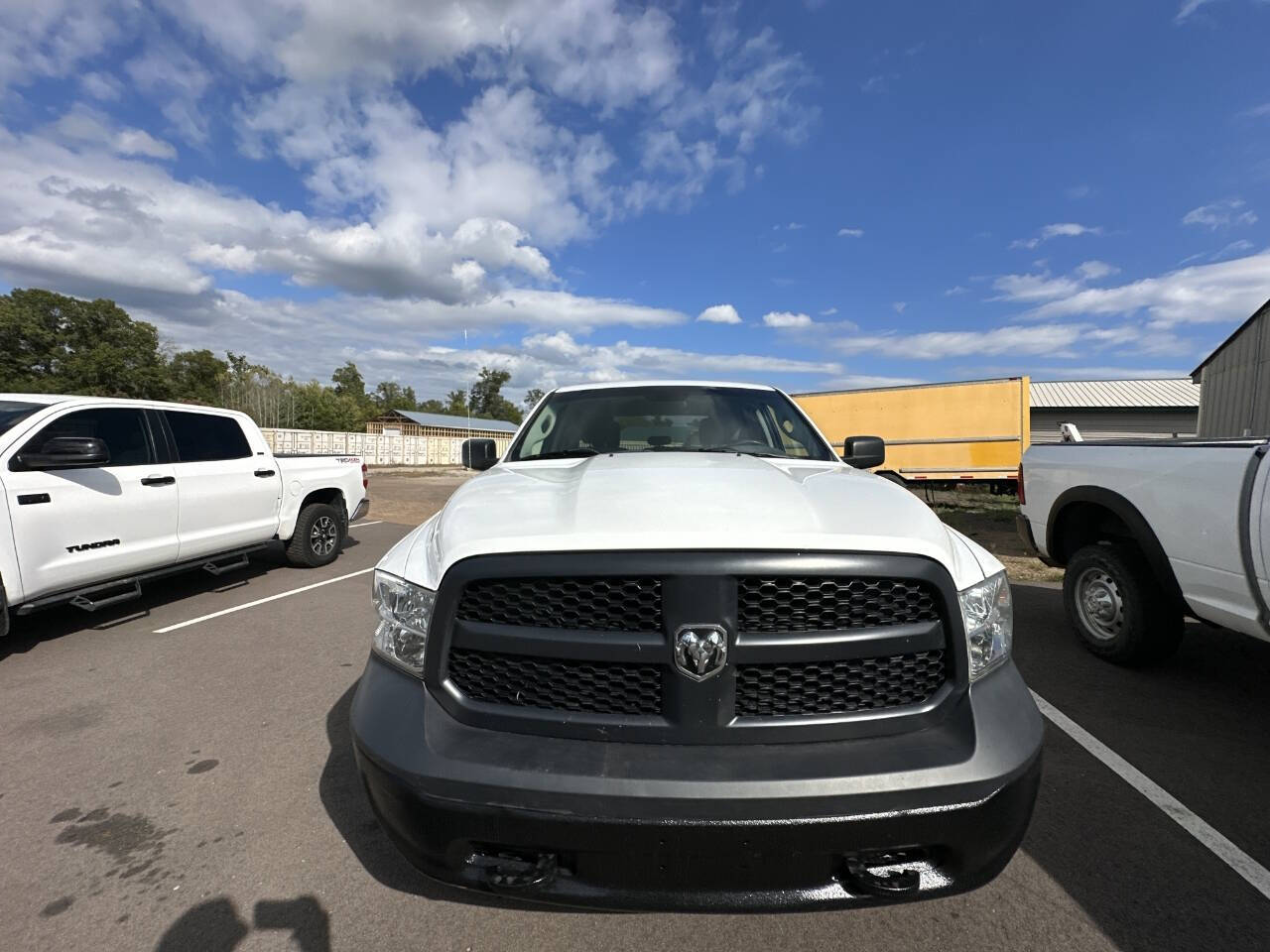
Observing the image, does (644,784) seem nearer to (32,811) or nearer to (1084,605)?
(32,811)

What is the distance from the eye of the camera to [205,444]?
5.79 m

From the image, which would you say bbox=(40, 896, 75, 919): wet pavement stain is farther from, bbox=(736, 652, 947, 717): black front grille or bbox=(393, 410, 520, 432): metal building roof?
bbox=(393, 410, 520, 432): metal building roof

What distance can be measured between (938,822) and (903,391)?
14377 mm

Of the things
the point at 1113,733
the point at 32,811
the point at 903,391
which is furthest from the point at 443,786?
the point at 903,391

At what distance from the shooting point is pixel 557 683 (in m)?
1.62

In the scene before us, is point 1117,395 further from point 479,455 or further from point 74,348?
point 74,348

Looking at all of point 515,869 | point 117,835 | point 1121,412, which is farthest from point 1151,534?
point 1121,412

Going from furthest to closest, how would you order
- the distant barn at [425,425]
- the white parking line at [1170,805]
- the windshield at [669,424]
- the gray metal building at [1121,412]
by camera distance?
the distant barn at [425,425] < the gray metal building at [1121,412] < the windshield at [669,424] < the white parking line at [1170,805]

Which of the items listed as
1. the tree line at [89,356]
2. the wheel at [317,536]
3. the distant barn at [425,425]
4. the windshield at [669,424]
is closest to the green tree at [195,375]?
the tree line at [89,356]

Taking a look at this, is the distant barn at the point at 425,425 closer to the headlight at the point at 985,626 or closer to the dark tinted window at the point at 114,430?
the dark tinted window at the point at 114,430

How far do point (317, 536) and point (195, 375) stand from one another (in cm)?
5255

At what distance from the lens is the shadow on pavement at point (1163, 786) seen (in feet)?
6.26

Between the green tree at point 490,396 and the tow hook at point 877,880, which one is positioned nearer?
the tow hook at point 877,880

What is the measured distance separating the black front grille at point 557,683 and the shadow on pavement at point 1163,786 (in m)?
1.64
